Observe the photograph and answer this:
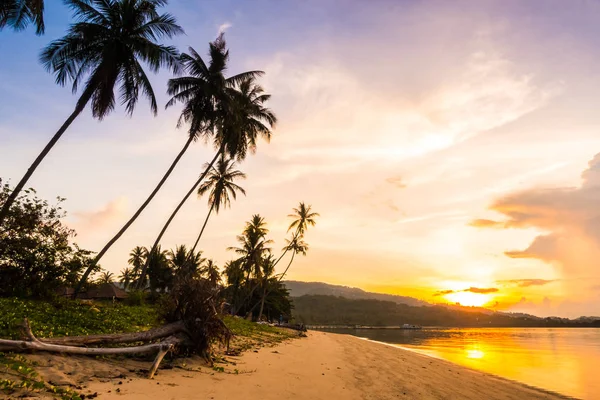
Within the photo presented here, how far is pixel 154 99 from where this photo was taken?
63.1 ft

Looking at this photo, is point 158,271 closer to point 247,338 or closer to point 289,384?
point 247,338

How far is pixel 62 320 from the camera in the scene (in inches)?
421

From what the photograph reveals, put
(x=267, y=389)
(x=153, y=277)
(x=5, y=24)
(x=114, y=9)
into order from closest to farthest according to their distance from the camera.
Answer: (x=267, y=389) → (x=5, y=24) → (x=114, y=9) → (x=153, y=277)

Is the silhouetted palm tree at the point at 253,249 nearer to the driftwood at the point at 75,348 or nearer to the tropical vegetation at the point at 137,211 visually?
the tropical vegetation at the point at 137,211

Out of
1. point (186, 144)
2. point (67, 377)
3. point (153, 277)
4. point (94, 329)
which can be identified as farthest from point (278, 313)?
point (67, 377)

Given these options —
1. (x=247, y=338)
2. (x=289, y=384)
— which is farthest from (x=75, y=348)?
(x=247, y=338)

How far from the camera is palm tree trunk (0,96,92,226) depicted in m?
14.2

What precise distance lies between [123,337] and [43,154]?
11516 millimetres

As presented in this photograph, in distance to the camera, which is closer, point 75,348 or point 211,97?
point 75,348

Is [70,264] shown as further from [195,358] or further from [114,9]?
[114,9]

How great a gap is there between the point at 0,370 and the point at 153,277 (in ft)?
165

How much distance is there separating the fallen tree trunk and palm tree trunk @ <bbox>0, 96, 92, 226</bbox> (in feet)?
32.5

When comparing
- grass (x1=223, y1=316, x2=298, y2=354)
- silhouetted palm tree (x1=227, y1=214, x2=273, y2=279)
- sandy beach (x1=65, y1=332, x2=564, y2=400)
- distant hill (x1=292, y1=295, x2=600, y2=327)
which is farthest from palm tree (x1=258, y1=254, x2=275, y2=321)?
distant hill (x1=292, y1=295, x2=600, y2=327)

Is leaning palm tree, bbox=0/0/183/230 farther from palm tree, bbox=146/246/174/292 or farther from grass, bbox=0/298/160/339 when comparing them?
palm tree, bbox=146/246/174/292
